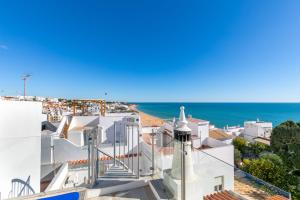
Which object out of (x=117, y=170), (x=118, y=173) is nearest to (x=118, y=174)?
(x=118, y=173)

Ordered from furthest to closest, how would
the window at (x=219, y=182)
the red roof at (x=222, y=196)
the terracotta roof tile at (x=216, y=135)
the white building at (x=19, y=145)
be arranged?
the terracotta roof tile at (x=216, y=135) < the window at (x=219, y=182) < the red roof at (x=222, y=196) < the white building at (x=19, y=145)

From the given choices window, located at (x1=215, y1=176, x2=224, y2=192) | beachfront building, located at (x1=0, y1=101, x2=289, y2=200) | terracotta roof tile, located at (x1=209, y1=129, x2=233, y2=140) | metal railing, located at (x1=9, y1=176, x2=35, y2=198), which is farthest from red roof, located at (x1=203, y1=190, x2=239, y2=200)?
terracotta roof tile, located at (x1=209, y1=129, x2=233, y2=140)

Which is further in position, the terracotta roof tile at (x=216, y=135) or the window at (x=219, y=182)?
the terracotta roof tile at (x=216, y=135)

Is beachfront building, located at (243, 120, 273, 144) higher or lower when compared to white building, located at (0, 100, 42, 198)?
lower

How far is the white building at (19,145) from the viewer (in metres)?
3.95

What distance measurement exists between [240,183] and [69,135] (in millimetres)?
10896

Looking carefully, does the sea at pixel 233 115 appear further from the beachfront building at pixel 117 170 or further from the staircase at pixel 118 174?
the staircase at pixel 118 174

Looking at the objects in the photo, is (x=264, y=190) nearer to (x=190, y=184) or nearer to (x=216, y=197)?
(x=216, y=197)

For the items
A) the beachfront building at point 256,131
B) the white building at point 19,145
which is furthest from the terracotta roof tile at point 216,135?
the white building at point 19,145

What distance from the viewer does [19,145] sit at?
444 cm

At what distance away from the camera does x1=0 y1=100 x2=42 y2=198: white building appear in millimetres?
3947

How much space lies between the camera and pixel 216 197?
20.0ft

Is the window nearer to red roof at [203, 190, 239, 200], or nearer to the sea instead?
red roof at [203, 190, 239, 200]

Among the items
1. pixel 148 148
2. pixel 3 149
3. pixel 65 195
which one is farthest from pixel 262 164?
pixel 3 149
